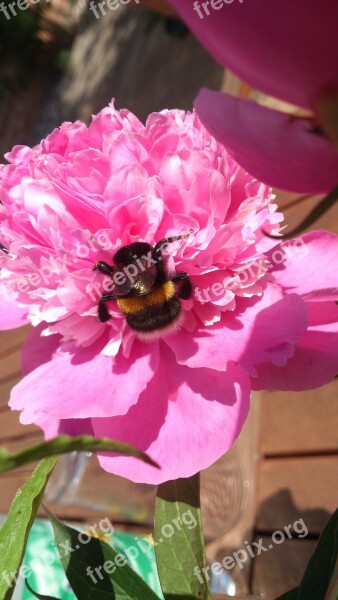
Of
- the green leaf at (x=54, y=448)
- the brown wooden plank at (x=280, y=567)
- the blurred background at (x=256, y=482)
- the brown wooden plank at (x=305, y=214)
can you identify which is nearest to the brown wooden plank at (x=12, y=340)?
the blurred background at (x=256, y=482)

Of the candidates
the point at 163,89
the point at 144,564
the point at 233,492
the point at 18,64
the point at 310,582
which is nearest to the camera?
the point at 310,582

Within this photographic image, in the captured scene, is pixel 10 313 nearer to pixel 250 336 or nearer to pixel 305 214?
pixel 250 336

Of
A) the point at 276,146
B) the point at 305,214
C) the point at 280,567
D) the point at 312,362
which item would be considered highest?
the point at 276,146

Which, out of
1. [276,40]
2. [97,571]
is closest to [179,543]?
[97,571]

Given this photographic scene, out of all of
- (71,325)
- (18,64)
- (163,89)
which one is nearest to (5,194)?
(71,325)

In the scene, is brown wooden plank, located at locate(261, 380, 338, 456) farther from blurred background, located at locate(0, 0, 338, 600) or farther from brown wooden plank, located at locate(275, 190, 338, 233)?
brown wooden plank, located at locate(275, 190, 338, 233)

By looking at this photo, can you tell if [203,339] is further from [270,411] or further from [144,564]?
[270,411]
